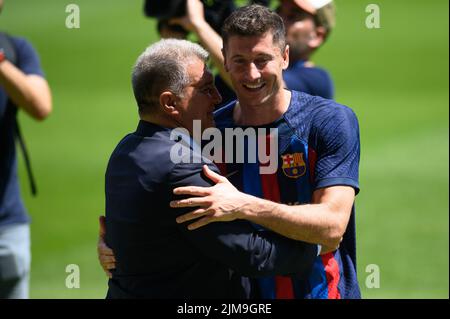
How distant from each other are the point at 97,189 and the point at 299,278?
772cm

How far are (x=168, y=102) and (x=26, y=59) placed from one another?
2.23 m

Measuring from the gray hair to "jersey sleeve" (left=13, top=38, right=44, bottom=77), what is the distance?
2.03m

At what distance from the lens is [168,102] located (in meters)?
3.93

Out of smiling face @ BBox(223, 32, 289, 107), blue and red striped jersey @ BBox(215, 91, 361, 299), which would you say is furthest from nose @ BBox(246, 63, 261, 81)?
blue and red striped jersey @ BBox(215, 91, 361, 299)

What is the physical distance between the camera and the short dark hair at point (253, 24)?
4043 millimetres

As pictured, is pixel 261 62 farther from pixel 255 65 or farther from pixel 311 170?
pixel 311 170

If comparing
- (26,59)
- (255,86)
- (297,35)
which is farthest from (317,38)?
(255,86)

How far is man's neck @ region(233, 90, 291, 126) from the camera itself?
4242 mm

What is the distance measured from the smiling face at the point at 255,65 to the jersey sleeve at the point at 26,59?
2074 millimetres

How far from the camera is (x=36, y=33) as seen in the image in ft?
61.5

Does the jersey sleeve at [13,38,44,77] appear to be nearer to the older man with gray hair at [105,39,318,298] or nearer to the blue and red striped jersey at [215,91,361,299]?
the blue and red striped jersey at [215,91,361,299]

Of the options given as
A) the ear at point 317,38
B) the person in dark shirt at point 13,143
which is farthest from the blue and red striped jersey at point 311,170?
the ear at point 317,38

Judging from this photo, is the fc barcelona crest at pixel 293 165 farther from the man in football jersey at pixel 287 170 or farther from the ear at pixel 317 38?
the ear at pixel 317 38

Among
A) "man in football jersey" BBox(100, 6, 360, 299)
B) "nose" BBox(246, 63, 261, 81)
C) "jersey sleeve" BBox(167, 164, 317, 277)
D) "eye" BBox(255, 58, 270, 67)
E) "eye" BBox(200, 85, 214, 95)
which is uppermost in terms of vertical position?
"eye" BBox(255, 58, 270, 67)
